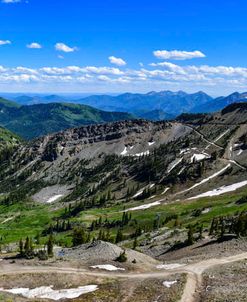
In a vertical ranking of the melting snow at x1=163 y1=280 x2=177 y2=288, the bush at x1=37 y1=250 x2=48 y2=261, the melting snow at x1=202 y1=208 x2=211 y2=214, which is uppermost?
the melting snow at x1=163 y1=280 x2=177 y2=288

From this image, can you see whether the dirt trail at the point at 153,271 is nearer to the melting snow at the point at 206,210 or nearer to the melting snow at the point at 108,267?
the melting snow at the point at 108,267

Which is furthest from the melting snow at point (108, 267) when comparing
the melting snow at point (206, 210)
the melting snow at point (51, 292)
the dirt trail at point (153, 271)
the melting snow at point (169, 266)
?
the melting snow at point (206, 210)

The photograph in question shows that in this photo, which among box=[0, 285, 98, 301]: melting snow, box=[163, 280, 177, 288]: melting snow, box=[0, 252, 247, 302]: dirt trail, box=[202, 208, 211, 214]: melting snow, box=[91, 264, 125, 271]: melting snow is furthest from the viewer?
box=[202, 208, 211, 214]: melting snow

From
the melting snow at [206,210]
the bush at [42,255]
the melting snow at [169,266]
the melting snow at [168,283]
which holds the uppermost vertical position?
the melting snow at [168,283]

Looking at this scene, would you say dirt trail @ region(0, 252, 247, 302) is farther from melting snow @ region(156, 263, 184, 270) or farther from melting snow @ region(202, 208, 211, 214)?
melting snow @ region(202, 208, 211, 214)

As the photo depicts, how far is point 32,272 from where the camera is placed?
254 ft

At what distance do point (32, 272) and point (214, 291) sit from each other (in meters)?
Result: 32.6

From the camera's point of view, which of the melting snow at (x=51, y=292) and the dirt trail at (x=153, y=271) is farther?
the dirt trail at (x=153, y=271)

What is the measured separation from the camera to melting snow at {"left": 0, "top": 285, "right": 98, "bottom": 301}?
66.6 m

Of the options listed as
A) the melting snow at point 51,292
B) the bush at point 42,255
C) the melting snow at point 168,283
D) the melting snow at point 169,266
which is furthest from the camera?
the bush at point 42,255

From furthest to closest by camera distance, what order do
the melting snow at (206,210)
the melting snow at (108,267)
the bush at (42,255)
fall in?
the melting snow at (206,210)
the bush at (42,255)
the melting snow at (108,267)

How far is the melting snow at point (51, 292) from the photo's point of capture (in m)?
66.6

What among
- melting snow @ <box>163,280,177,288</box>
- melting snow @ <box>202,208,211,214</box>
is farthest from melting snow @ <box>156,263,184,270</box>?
melting snow @ <box>202,208,211,214</box>

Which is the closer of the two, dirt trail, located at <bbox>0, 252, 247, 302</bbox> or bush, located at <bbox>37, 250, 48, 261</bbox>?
dirt trail, located at <bbox>0, 252, 247, 302</bbox>
